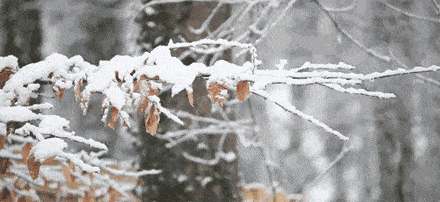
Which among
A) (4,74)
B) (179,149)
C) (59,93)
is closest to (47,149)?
(59,93)

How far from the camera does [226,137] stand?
2848 mm

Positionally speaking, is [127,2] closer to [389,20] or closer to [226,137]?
[226,137]

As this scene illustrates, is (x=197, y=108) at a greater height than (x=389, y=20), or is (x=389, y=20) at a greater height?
(x=197, y=108)

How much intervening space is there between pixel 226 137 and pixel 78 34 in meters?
7.05

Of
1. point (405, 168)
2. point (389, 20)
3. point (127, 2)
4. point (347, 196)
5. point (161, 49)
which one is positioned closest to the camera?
point (161, 49)

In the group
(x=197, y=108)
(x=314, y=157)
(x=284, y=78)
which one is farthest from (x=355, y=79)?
(x=314, y=157)

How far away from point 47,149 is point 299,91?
26.4 feet

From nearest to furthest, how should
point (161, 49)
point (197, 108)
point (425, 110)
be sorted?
point (161, 49), point (197, 108), point (425, 110)

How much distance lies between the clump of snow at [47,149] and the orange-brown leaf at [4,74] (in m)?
0.29

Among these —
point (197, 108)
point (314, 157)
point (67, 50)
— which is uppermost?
point (197, 108)

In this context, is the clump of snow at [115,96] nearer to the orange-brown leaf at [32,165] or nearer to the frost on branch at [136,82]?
the frost on branch at [136,82]

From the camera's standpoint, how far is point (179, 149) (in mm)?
2676

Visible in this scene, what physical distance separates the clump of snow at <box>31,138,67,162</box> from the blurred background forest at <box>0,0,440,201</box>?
1.48 m

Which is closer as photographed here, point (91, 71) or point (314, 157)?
point (91, 71)
